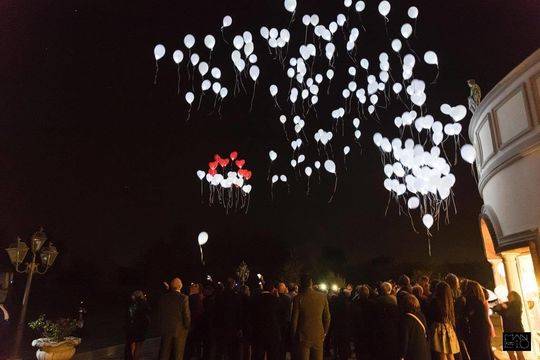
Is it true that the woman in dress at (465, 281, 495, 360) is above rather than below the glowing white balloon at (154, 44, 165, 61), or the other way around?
below

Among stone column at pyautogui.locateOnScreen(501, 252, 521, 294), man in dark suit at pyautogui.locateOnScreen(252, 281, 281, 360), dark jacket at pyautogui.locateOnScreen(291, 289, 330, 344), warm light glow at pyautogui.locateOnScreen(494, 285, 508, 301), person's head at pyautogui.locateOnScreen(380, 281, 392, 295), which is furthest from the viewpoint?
warm light glow at pyautogui.locateOnScreen(494, 285, 508, 301)

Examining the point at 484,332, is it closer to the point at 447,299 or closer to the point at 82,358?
the point at 447,299

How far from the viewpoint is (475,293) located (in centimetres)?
684

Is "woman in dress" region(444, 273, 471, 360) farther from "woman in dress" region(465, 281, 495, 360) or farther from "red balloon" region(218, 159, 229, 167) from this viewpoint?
"red balloon" region(218, 159, 229, 167)

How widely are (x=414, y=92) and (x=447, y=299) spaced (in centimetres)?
604

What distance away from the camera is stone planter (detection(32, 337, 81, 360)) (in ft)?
26.8

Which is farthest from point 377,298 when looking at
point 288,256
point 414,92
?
point 288,256

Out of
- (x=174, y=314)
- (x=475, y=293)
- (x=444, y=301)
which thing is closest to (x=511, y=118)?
(x=475, y=293)

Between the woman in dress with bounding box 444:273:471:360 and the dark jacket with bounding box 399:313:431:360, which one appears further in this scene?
the woman in dress with bounding box 444:273:471:360

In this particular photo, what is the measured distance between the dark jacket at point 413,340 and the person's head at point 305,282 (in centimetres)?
144

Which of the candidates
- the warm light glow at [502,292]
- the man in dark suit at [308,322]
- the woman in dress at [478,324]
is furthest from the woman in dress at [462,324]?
the warm light glow at [502,292]

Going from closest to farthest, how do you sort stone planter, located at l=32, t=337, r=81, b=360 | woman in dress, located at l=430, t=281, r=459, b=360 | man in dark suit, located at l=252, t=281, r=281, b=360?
woman in dress, located at l=430, t=281, r=459, b=360
man in dark suit, located at l=252, t=281, r=281, b=360
stone planter, located at l=32, t=337, r=81, b=360

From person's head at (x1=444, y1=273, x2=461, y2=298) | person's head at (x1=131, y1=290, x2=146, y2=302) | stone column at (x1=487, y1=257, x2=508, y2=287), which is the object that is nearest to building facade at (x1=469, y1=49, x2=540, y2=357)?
stone column at (x1=487, y1=257, x2=508, y2=287)

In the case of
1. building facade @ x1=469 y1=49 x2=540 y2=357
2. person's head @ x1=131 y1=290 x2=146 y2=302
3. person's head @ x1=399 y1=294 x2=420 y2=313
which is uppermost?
building facade @ x1=469 y1=49 x2=540 y2=357
